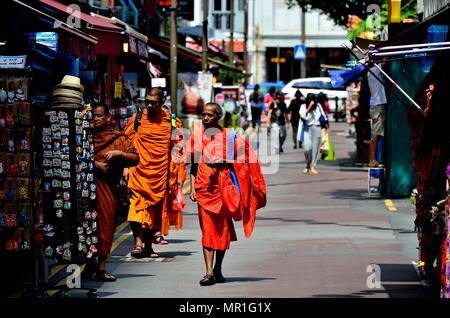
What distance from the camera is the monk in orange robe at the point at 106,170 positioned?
13.4 m

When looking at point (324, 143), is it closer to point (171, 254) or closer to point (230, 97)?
point (171, 254)

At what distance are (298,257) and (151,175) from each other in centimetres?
210

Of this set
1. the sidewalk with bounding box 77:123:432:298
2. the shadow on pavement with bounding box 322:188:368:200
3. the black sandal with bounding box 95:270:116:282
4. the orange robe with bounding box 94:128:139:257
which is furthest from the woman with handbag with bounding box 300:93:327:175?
the black sandal with bounding box 95:270:116:282

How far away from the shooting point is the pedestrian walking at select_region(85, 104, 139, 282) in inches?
528

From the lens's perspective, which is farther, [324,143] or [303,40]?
[303,40]

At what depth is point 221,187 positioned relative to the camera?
44.8 ft

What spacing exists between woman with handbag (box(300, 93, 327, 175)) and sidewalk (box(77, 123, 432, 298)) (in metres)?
6.30

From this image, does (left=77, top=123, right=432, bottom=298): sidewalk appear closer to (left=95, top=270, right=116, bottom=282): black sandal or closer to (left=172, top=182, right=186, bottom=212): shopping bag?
(left=95, top=270, right=116, bottom=282): black sandal

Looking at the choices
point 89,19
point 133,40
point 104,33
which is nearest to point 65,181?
point 89,19

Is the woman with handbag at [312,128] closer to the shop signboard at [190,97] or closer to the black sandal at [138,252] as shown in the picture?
Answer: the shop signboard at [190,97]

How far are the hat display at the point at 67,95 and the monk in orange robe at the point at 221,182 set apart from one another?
1.36 m

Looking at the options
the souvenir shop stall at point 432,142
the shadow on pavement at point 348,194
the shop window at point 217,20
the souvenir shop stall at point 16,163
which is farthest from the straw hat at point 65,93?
the shop window at point 217,20
